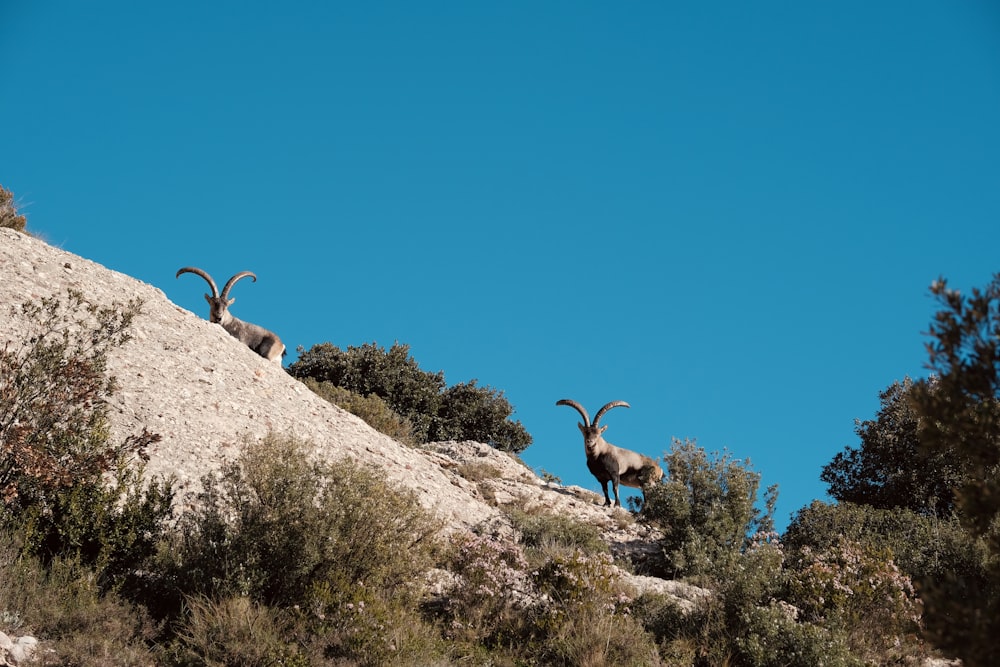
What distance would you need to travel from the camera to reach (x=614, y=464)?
24531 mm

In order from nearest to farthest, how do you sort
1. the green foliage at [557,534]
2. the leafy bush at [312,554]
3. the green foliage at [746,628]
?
the leafy bush at [312,554] < the green foliage at [746,628] < the green foliage at [557,534]

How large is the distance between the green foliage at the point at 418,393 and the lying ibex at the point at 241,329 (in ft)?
20.9

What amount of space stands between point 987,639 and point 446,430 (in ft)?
89.0

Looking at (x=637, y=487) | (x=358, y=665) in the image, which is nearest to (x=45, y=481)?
(x=358, y=665)

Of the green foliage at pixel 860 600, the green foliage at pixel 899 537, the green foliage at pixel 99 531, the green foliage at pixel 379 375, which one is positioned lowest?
the green foliage at pixel 99 531

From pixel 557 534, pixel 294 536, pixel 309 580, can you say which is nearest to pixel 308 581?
pixel 309 580

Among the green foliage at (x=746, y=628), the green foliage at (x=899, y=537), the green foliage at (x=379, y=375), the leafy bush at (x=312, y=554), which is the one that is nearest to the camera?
the leafy bush at (x=312, y=554)

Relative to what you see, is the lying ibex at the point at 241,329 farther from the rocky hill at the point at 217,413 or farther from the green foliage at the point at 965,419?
the green foliage at the point at 965,419

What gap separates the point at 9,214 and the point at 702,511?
17952mm

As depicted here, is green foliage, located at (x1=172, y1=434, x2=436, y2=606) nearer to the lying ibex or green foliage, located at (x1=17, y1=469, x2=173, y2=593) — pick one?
green foliage, located at (x1=17, y1=469, x2=173, y2=593)

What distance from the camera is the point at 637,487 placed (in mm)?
24953

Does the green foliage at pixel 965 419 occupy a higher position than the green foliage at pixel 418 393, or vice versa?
the green foliage at pixel 418 393

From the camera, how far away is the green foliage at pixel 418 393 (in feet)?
104

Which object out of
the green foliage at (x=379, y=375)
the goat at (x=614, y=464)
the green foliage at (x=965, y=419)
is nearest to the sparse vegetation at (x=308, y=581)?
the green foliage at (x=965, y=419)
